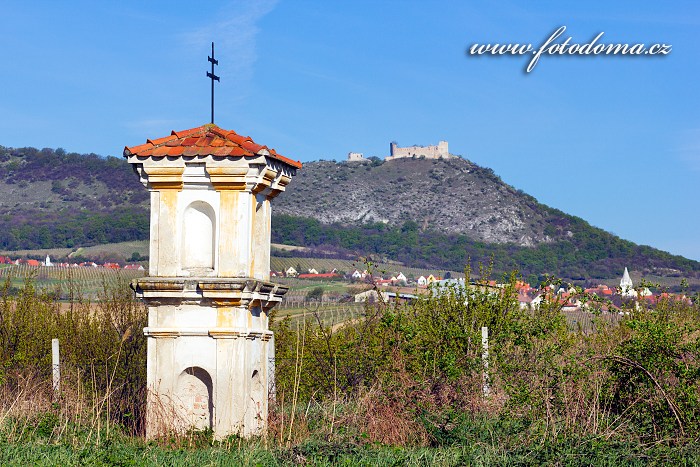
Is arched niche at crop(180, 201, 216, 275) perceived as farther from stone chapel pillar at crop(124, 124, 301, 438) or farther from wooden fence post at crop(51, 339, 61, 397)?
wooden fence post at crop(51, 339, 61, 397)

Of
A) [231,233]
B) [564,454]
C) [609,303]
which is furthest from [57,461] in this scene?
[609,303]

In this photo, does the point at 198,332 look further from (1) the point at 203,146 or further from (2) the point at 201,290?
(1) the point at 203,146

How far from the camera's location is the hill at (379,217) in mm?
129000

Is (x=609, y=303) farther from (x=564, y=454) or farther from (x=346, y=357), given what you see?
(x=564, y=454)

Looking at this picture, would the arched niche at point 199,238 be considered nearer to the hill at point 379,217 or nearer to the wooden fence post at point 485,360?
the wooden fence post at point 485,360

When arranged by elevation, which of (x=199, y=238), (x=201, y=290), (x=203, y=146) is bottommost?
(x=201, y=290)

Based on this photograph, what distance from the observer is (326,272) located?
111562 mm

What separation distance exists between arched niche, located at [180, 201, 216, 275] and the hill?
106725 mm

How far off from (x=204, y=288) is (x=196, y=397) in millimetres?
1481

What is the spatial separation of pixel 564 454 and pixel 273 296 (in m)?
4.19

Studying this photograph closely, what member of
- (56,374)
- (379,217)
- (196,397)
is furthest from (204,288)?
(379,217)

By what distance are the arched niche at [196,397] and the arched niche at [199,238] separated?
132 centimetres

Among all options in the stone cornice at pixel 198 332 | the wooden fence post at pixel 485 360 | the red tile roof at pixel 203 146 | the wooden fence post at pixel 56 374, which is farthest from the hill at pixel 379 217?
the stone cornice at pixel 198 332

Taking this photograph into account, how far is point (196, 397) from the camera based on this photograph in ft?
43.8
